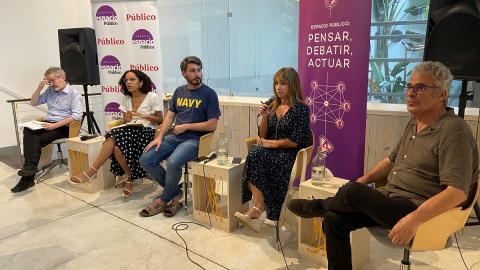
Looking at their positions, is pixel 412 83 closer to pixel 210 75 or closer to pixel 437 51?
pixel 437 51

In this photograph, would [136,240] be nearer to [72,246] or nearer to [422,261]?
[72,246]

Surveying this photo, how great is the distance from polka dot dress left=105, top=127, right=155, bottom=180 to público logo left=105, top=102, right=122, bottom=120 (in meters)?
0.84

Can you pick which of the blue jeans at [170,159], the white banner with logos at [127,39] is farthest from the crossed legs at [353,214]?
the white banner with logos at [127,39]

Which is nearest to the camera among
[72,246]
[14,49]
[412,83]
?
[412,83]

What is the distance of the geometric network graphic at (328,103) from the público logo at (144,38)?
79.9 inches

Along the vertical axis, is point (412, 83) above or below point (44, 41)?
below

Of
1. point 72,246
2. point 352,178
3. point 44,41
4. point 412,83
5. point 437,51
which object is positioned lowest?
point 72,246

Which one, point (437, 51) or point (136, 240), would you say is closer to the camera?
point (437, 51)

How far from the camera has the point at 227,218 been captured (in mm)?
2799

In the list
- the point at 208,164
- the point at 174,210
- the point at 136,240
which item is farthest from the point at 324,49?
the point at 136,240

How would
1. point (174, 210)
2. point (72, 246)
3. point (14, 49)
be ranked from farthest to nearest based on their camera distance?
1. point (14, 49)
2. point (174, 210)
3. point (72, 246)

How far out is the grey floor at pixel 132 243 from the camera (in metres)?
2.30

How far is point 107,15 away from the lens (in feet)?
13.4

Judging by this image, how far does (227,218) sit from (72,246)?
1163 mm
